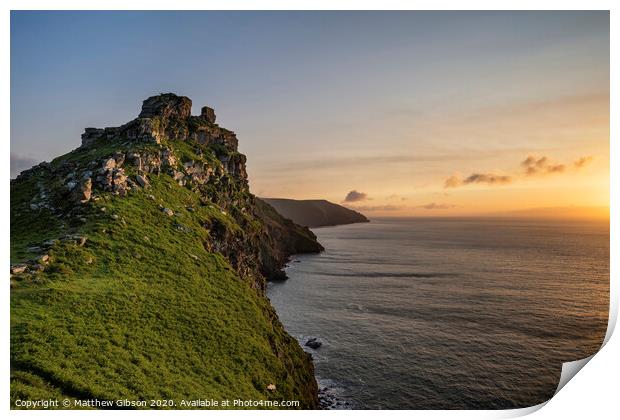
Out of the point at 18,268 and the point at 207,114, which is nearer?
the point at 18,268

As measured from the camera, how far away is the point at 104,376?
15.8m

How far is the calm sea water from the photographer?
A: 34219 millimetres

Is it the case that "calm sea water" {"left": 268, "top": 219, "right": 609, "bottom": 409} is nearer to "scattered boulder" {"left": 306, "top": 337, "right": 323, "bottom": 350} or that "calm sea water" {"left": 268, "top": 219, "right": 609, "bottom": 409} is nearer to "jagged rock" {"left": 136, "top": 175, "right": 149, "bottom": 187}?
"scattered boulder" {"left": 306, "top": 337, "right": 323, "bottom": 350}

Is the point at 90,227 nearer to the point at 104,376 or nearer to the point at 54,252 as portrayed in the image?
the point at 54,252

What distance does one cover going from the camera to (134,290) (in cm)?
2208

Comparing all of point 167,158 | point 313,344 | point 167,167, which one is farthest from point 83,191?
point 313,344

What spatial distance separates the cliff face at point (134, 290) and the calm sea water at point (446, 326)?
1028 centimetres

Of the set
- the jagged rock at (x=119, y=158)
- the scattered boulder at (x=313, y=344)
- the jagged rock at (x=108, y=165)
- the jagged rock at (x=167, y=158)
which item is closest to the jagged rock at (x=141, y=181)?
the jagged rock at (x=119, y=158)

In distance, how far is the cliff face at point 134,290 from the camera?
16.3 metres

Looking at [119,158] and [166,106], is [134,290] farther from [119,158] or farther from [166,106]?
[166,106]

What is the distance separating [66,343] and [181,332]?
618cm

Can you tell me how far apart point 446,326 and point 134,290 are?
44.2 meters

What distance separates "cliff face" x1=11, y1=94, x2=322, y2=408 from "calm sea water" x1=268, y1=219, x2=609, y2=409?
10.3m
